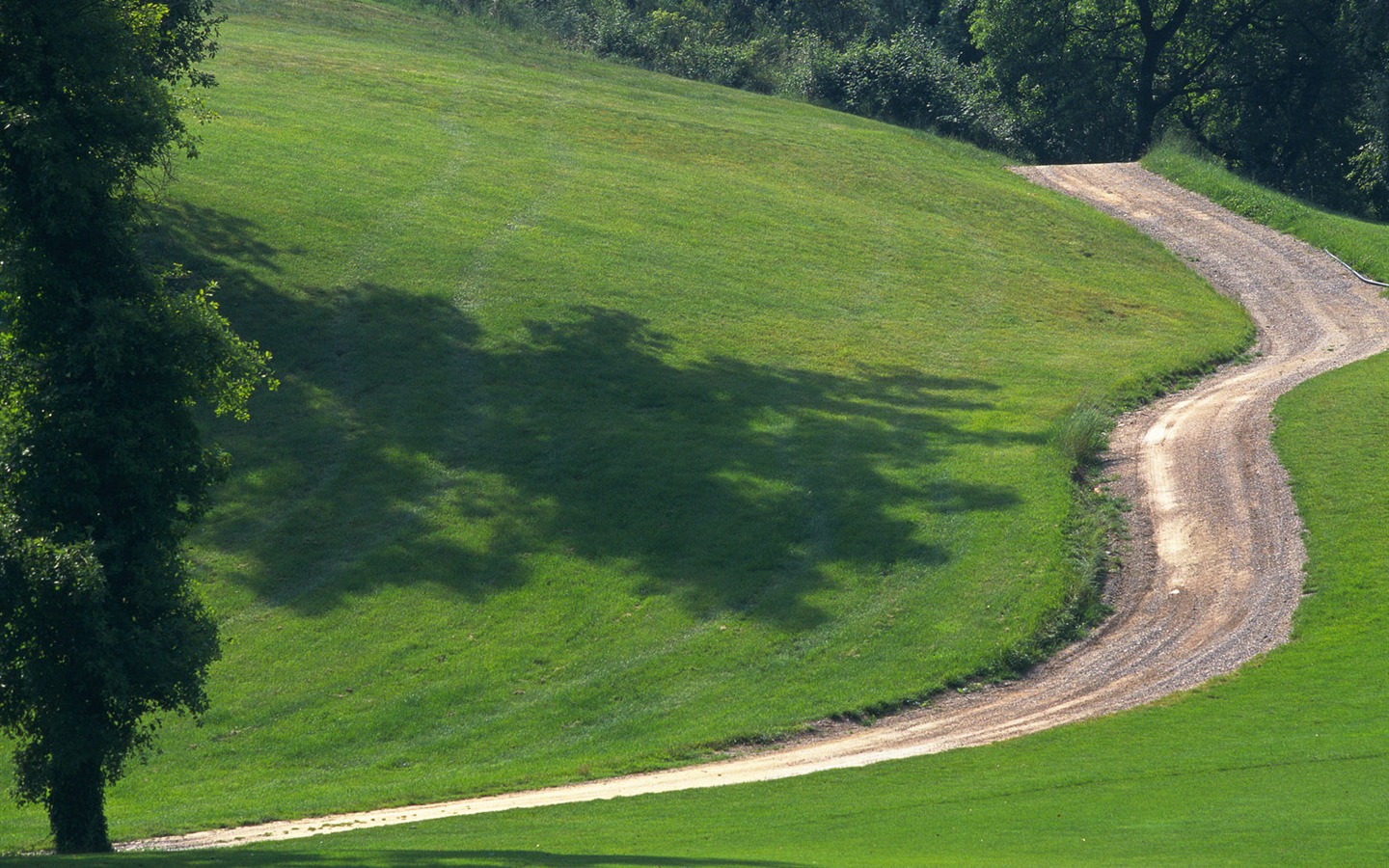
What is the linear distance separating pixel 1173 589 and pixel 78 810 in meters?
19.2

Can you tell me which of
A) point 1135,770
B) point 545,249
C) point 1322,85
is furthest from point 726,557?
point 1322,85

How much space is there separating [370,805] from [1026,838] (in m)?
9.39

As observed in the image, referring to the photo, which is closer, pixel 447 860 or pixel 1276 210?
pixel 447 860

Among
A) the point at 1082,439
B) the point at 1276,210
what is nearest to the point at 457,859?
the point at 1082,439

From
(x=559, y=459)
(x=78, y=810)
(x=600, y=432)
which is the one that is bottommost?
(x=78, y=810)

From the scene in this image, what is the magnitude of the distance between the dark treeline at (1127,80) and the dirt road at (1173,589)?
26.5 m

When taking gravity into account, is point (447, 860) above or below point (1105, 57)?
below

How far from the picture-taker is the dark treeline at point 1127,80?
64.0 m

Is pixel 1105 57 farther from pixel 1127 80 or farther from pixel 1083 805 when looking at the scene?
pixel 1083 805

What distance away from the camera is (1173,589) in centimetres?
2472

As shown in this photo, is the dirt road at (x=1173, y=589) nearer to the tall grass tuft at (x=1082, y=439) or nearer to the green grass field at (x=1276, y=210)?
the tall grass tuft at (x=1082, y=439)

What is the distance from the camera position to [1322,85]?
64.7 metres

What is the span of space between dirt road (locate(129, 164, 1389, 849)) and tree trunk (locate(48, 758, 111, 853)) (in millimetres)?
997

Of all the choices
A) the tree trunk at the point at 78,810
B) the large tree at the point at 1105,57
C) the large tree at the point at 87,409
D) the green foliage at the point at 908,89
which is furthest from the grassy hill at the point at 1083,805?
the large tree at the point at 1105,57
